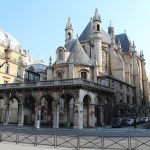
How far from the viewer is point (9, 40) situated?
5231 cm

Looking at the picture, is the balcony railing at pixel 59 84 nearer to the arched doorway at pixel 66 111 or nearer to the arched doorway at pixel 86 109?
the arched doorway at pixel 86 109

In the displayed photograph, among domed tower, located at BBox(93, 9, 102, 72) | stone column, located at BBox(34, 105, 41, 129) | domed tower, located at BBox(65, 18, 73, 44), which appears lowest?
stone column, located at BBox(34, 105, 41, 129)

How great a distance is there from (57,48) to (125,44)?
1033 inches

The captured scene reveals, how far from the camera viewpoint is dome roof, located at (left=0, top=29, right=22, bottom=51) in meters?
50.0

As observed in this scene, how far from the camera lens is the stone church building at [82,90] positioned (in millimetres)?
35597

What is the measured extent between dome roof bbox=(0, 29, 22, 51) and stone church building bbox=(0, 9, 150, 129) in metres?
10.5

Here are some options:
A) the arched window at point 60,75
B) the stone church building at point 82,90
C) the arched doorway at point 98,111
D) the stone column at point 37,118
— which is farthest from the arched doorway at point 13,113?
the arched doorway at point 98,111

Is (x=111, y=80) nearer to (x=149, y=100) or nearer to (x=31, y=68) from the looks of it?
(x=31, y=68)

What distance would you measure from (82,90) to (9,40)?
25.2m

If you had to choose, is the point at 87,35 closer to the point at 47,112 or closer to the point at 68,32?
the point at 68,32

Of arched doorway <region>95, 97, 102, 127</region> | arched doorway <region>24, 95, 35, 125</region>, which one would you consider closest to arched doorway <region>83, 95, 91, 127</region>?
arched doorway <region>95, 97, 102, 127</region>

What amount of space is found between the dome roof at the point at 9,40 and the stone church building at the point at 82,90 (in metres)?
10.5

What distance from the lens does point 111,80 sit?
150 feet

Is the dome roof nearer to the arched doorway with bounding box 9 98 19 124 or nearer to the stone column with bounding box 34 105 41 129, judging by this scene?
the arched doorway with bounding box 9 98 19 124
